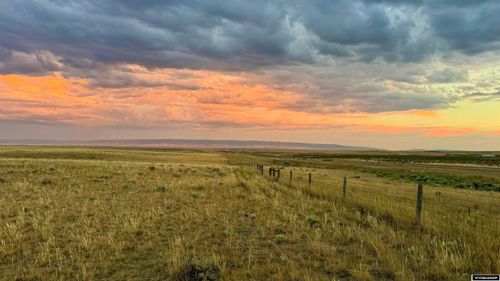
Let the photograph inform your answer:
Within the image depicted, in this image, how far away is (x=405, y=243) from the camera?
33.8ft

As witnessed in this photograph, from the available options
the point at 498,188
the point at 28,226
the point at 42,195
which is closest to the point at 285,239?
the point at 28,226

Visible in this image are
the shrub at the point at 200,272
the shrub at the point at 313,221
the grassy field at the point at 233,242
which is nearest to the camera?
the shrub at the point at 200,272

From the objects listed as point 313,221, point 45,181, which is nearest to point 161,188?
point 45,181

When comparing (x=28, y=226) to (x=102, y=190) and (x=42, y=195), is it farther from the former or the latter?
(x=102, y=190)

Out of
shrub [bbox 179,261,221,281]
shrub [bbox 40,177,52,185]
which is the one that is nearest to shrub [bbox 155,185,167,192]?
shrub [bbox 40,177,52,185]

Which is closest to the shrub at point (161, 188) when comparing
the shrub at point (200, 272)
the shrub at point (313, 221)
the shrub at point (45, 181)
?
the shrub at point (45, 181)

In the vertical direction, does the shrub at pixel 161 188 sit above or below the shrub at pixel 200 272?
below

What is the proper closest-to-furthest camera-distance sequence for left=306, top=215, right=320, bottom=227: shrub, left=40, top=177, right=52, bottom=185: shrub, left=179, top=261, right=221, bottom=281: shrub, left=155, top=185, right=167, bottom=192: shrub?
left=179, top=261, right=221, bottom=281: shrub → left=306, top=215, right=320, bottom=227: shrub → left=155, top=185, right=167, bottom=192: shrub → left=40, top=177, right=52, bottom=185: shrub

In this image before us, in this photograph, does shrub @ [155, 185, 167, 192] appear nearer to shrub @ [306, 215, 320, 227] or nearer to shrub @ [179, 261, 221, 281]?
shrub @ [306, 215, 320, 227]

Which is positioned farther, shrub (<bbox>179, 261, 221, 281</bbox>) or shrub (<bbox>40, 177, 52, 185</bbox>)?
shrub (<bbox>40, 177, 52, 185</bbox>)

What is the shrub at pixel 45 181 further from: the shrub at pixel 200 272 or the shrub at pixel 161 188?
the shrub at pixel 200 272

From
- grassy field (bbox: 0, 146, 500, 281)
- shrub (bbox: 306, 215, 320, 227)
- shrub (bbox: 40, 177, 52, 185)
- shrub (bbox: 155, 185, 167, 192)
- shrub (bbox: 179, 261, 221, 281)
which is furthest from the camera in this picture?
shrub (bbox: 40, 177, 52, 185)

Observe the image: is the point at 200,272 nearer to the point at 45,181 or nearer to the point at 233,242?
the point at 233,242

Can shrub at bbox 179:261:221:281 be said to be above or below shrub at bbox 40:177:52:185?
above
